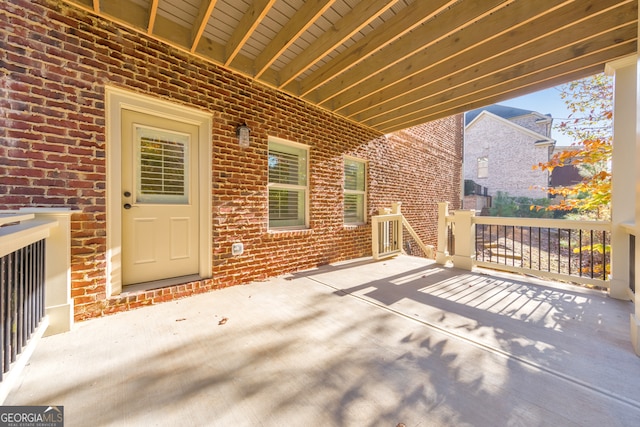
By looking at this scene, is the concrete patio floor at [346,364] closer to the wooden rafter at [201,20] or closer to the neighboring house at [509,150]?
the wooden rafter at [201,20]

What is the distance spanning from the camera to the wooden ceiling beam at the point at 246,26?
7.29ft

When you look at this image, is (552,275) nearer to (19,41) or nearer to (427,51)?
(427,51)

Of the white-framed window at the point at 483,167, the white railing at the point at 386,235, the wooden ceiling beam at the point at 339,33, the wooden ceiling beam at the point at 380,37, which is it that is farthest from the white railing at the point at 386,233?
the white-framed window at the point at 483,167

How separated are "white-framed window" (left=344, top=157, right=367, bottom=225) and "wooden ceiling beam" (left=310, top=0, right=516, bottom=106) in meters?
1.57

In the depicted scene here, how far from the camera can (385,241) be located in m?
4.80

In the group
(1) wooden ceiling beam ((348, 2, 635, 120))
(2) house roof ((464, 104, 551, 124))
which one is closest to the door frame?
(1) wooden ceiling beam ((348, 2, 635, 120))

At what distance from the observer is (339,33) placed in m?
2.54

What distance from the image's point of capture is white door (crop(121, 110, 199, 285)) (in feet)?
8.39

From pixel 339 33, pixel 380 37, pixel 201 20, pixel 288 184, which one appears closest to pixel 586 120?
pixel 380 37

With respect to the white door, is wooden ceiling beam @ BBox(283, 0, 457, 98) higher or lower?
higher

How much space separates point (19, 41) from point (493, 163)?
1754 cm

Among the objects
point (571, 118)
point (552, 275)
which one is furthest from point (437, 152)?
point (552, 275)

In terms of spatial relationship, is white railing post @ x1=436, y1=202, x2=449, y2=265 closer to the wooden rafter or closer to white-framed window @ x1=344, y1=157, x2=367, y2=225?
white-framed window @ x1=344, y1=157, x2=367, y2=225

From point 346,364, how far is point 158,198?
8.53 feet
